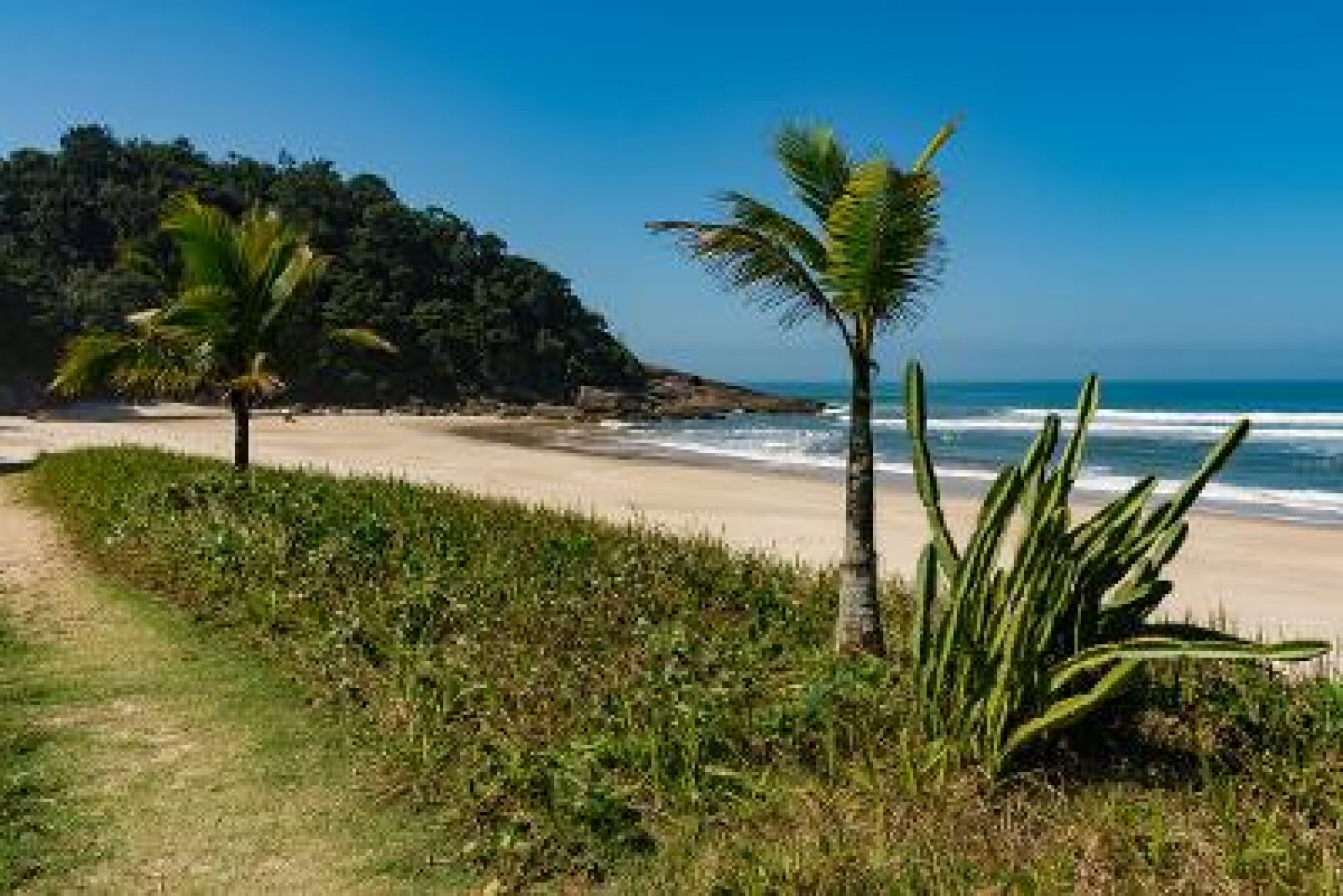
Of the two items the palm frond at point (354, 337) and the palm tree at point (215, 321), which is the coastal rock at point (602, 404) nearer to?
the palm frond at point (354, 337)

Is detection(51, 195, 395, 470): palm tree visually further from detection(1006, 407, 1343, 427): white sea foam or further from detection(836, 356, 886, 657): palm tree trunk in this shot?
detection(1006, 407, 1343, 427): white sea foam

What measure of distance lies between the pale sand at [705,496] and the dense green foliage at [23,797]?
8982 millimetres

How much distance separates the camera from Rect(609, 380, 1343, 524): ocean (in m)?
31.3

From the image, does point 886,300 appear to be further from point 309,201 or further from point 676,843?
point 309,201

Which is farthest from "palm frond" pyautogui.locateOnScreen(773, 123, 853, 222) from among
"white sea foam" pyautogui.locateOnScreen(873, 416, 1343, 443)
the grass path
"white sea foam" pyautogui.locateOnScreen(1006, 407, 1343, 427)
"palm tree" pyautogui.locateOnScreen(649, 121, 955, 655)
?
"white sea foam" pyautogui.locateOnScreen(1006, 407, 1343, 427)

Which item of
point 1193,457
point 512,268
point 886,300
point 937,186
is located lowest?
point 1193,457

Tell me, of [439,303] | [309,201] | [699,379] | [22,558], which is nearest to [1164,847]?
[22,558]

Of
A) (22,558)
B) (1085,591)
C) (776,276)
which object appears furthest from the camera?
(22,558)

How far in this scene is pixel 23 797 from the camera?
630 centimetres

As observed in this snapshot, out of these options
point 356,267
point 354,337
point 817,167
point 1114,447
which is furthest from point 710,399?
point 817,167

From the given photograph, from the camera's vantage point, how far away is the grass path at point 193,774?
5.48 metres

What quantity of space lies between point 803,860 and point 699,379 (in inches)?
4360

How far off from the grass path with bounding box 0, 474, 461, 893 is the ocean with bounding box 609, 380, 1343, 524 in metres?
23.0

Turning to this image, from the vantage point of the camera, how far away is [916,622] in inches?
259
